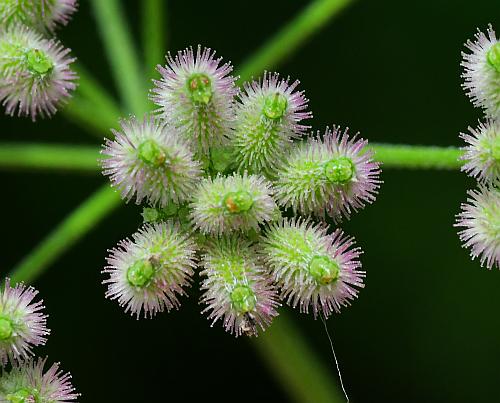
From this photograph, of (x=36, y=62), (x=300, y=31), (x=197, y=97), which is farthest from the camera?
(x=300, y=31)

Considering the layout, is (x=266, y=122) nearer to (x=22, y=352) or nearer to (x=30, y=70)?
(x=30, y=70)

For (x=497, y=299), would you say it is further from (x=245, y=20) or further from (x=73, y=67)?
(x=73, y=67)

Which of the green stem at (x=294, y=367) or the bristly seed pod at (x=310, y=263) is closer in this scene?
the bristly seed pod at (x=310, y=263)

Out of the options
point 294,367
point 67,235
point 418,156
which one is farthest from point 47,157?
point 294,367

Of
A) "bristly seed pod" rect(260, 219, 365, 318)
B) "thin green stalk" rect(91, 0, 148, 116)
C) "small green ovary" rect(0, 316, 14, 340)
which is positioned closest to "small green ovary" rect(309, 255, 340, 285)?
"bristly seed pod" rect(260, 219, 365, 318)

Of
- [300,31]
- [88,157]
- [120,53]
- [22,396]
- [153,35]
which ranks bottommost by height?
[22,396]

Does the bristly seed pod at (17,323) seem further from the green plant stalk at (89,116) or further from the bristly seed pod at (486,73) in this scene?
the bristly seed pod at (486,73)

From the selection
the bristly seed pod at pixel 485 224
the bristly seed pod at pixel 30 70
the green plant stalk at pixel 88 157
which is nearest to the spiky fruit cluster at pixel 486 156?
the bristly seed pod at pixel 485 224

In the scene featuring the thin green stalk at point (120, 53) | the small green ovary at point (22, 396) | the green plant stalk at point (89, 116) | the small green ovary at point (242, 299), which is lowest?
the small green ovary at point (22, 396)
